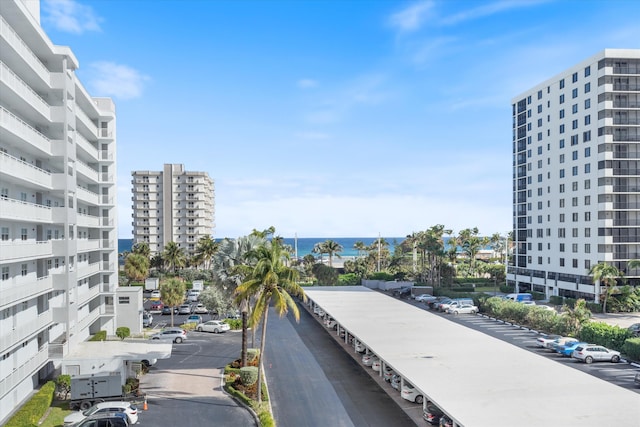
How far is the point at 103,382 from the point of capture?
3192 cm

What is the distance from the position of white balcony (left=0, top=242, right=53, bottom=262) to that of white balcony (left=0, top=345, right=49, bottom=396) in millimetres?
6663

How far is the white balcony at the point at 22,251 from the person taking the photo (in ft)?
93.1

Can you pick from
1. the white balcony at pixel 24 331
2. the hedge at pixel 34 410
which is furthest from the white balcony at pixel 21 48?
the hedge at pixel 34 410

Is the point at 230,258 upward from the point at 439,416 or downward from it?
upward

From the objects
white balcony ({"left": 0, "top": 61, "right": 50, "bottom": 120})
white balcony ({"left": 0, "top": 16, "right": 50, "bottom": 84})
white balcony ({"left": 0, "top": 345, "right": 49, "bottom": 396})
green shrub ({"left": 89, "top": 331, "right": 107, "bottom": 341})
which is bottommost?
green shrub ({"left": 89, "top": 331, "right": 107, "bottom": 341})

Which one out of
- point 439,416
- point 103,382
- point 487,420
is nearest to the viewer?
point 487,420

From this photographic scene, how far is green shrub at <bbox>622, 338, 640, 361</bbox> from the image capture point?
132 feet

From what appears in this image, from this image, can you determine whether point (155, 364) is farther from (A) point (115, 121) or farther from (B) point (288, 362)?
(A) point (115, 121)

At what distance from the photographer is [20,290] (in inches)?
1188

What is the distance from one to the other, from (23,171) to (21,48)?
797cm

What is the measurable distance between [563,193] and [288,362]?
180 ft

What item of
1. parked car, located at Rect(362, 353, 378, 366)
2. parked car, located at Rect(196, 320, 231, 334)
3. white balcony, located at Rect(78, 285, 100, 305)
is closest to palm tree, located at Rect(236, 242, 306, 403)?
parked car, located at Rect(362, 353, 378, 366)

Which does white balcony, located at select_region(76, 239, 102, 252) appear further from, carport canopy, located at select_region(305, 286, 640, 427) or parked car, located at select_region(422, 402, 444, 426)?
parked car, located at select_region(422, 402, 444, 426)

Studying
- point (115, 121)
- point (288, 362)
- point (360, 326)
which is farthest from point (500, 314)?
point (115, 121)
